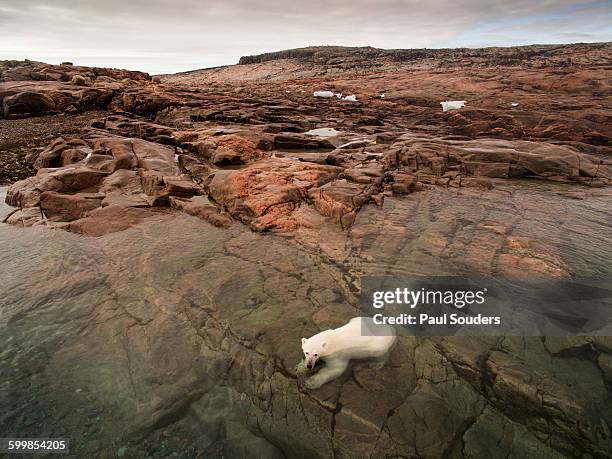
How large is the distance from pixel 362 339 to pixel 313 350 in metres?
0.92

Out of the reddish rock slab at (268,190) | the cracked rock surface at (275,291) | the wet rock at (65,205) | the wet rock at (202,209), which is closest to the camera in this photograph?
the cracked rock surface at (275,291)

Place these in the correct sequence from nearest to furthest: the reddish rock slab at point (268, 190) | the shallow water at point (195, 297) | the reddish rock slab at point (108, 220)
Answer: the shallow water at point (195, 297) < the reddish rock slab at point (108, 220) < the reddish rock slab at point (268, 190)

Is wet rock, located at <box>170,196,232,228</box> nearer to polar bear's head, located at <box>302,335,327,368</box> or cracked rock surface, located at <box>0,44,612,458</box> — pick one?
cracked rock surface, located at <box>0,44,612,458</box>

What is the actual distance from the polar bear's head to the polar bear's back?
0.25 meters

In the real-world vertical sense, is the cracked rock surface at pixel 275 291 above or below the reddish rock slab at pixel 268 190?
below

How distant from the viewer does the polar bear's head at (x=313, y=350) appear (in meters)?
5.23

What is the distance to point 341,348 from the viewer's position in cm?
541

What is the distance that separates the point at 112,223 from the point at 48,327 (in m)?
4.85

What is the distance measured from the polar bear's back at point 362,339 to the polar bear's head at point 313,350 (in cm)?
25

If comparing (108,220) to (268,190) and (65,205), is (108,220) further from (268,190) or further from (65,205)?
(268,190)

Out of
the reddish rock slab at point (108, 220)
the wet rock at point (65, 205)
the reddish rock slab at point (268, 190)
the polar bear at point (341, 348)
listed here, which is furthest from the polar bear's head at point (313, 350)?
the wet rock at point (65, 205)

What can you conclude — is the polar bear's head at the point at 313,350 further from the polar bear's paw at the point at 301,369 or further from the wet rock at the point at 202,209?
the wet rock at the point at 202,209

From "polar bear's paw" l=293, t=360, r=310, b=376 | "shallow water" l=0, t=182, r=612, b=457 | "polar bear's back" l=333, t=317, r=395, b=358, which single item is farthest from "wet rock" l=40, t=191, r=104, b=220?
"polar bear's back" l=333, t=317, r=395, b=358

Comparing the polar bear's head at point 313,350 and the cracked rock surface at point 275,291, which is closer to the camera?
the cracked rock surface at point 275,291
